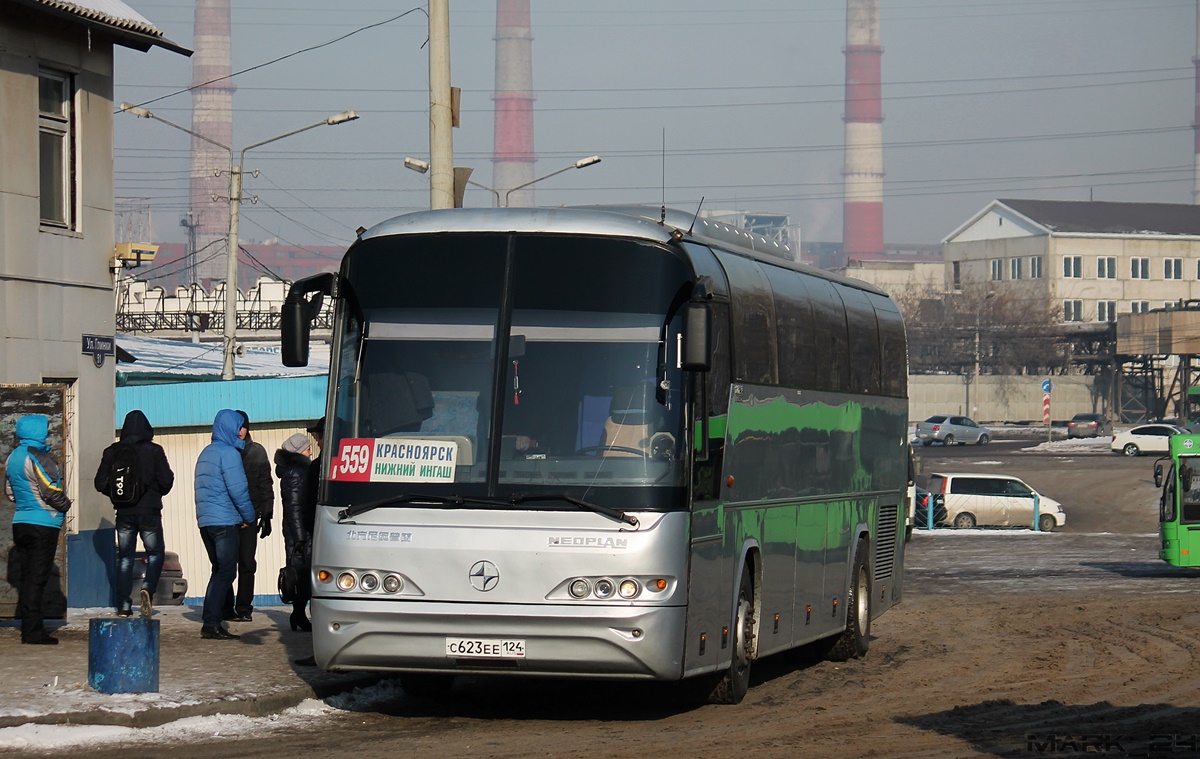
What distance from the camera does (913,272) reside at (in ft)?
434

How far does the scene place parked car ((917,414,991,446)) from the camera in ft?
258

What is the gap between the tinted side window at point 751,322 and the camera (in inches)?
473

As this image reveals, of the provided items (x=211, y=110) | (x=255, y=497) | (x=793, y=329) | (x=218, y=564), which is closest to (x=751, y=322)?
(x=793, y=329)

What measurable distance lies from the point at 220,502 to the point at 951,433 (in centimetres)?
6750

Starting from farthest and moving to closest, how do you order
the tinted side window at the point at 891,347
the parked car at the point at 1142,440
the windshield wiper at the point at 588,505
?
the parked car at the point at 1142,440, the tinted side window at the point at 891,347, the windshield wiper at the point at 588,505

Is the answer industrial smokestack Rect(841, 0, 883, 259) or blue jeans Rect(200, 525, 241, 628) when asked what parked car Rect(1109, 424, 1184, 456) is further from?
industrial smokestack Rect(841, 0, 883, 259)

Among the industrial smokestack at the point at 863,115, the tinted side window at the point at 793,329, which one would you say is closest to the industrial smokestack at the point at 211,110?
the industrial smokestack at the point at 863,115

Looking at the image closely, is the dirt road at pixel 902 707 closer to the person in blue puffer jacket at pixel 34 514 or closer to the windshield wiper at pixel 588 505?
the windshield wiper at pixel 588 505

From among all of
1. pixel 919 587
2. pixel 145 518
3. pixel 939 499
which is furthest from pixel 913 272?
pixel 145 518

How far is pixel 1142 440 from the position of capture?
232ft

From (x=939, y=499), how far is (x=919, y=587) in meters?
20.1

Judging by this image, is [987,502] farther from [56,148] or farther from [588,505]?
[588,505]

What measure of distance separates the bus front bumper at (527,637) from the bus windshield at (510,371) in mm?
676

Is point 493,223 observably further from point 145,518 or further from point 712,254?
point 145,518
